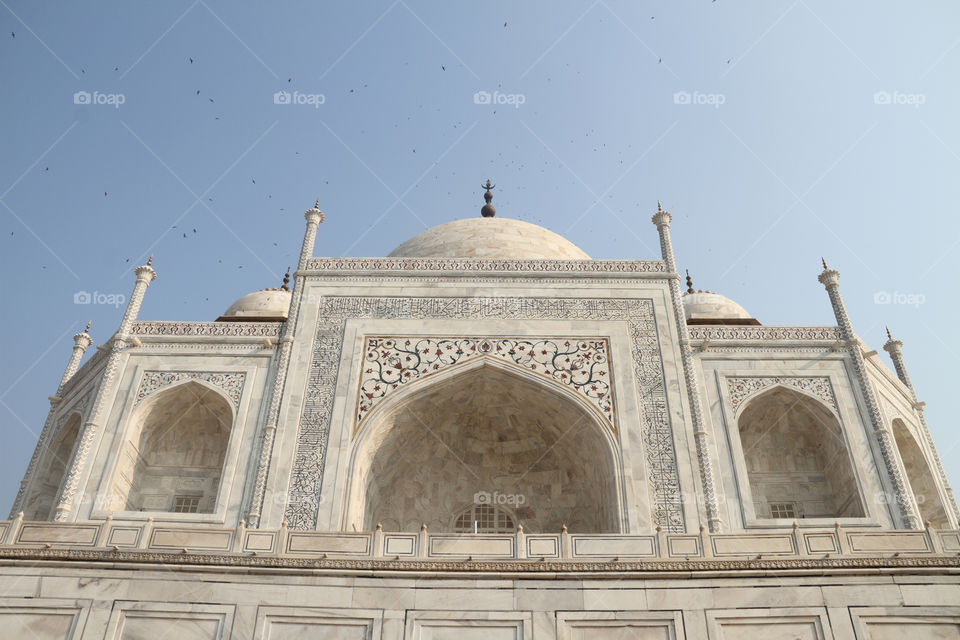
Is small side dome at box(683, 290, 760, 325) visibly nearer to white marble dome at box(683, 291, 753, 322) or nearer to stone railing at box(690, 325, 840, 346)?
white marble dome at box(683, 291, 753, 322)

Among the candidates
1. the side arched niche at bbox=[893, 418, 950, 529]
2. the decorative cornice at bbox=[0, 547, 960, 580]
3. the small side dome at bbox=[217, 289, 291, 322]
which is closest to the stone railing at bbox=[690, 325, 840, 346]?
the side arched niche at bbox=[893, 418, 950, 529]

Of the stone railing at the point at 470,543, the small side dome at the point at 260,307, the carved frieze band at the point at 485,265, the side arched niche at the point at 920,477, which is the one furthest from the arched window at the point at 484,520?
the side arched niche at the point at 920,477

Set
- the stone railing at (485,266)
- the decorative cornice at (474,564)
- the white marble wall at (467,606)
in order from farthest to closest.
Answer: the stone railing at (485,266) < the decorative cornice at (474,564) < the white marble wall at (467,606)

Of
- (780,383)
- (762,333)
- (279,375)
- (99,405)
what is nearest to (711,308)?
(762,333)

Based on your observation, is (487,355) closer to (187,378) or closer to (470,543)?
(470,543)

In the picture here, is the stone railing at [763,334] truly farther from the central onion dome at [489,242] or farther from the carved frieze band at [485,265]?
the central onion dome at [489,242]
